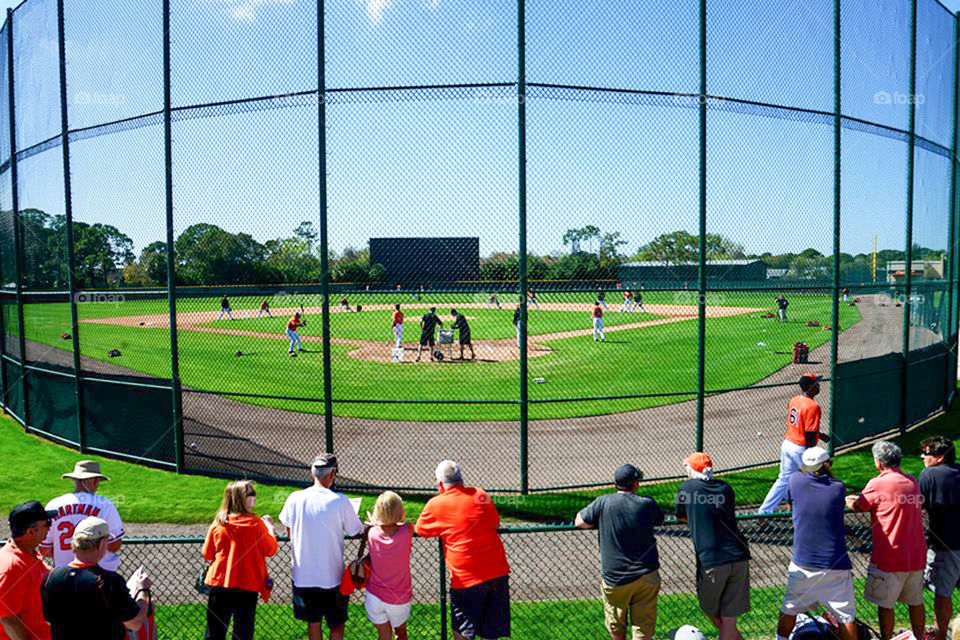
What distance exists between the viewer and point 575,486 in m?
9.27

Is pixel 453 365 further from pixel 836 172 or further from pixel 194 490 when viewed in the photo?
pixel 836 172

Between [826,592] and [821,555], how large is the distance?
254 millimetres

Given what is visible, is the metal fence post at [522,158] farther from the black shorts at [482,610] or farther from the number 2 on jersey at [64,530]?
the number 2 on jersey at [64,530]

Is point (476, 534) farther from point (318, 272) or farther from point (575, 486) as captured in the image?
point (318, 272)

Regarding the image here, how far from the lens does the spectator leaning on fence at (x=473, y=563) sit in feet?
14.4

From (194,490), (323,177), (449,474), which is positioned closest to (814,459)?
(449,474)

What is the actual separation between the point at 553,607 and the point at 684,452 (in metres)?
6.30

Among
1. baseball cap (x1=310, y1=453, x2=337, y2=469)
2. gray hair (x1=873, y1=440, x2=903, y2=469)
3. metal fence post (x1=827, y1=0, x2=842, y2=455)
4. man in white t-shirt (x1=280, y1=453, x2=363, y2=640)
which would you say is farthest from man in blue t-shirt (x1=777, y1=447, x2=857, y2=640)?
metal fence post (x1=827, y1=0, x2=842, y2=455)

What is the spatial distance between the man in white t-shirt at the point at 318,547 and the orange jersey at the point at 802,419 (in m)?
5.94

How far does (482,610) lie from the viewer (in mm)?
4441

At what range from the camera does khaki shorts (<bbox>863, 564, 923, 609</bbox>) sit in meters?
4.92

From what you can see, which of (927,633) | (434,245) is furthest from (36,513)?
(927,633)

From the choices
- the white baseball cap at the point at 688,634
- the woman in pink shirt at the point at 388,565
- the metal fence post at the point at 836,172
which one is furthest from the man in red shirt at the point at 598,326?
the white baseball cap at the point at 688,634

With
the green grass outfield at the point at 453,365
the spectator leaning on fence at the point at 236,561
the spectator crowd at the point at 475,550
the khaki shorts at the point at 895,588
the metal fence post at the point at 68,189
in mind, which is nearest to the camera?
the spectator leaning on fence at the point at 236,561
